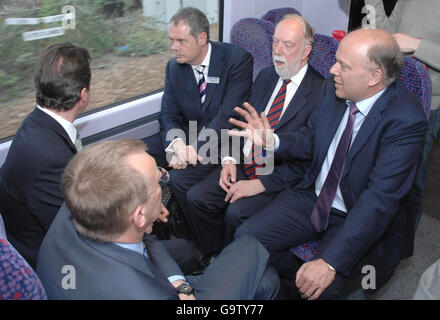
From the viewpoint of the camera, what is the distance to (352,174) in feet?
5.83

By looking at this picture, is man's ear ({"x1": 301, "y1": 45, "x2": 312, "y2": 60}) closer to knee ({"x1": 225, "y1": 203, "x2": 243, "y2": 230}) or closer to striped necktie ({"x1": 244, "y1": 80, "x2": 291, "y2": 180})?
striped necktie ({"x1": 244, "y1": 80, "x2": 291, "y2": 180})

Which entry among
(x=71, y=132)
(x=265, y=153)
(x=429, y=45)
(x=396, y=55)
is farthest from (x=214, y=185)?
(x=429, y=45)

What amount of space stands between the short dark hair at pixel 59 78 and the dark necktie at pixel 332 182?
4.14 ft

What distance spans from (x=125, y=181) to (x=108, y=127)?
5.55 ft

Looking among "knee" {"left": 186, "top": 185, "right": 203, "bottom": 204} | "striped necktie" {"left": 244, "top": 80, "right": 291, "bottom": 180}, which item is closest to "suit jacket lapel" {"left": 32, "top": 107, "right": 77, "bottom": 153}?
Result: "knee" {"left": 186, "top": 185, "right": 203, "bottom": 204}

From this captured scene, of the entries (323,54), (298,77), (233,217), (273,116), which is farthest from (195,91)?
(233,217)

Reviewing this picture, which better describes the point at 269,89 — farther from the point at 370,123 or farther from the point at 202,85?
the point at 370,123

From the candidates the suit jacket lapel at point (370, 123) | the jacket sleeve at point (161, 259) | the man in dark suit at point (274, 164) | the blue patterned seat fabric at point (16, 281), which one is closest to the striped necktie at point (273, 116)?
the man in dark suit at point (274, 164)

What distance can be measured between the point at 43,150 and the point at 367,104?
146cm

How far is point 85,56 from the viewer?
1.85 metres

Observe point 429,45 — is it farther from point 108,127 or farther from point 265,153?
point 108,127

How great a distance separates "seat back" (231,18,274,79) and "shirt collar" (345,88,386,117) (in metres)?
0.98

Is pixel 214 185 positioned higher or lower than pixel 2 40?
lower
